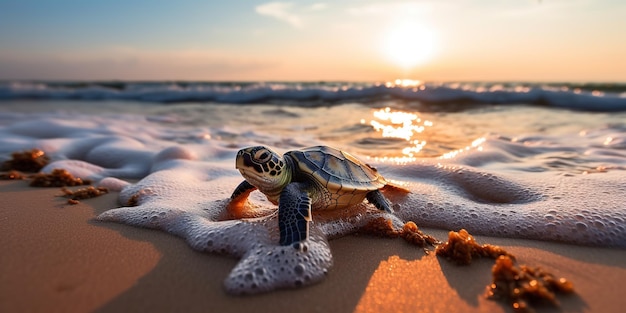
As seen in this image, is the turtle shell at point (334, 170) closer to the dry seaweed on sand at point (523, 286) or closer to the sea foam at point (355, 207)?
the sea foam at point (355, 207)

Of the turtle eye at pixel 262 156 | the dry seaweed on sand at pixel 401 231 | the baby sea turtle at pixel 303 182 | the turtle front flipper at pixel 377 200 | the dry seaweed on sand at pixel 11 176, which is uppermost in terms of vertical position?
the turtle eye at pixel 262 156

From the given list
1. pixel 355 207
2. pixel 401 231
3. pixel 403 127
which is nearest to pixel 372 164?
pixel 355 207

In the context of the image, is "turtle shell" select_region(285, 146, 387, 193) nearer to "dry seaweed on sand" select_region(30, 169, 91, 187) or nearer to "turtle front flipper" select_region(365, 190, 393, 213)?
"turtle front flipper" select_region(365, 190, 393, 213)

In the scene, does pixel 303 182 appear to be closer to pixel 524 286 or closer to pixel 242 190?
pixel 242 190

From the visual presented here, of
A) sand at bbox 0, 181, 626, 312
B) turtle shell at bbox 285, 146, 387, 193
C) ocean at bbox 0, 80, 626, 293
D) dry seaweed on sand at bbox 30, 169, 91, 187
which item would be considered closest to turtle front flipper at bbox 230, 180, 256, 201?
ocean at bbox 0, 80, 626, 293

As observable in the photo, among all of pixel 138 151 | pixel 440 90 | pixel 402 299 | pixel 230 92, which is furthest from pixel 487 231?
pixel 230 92

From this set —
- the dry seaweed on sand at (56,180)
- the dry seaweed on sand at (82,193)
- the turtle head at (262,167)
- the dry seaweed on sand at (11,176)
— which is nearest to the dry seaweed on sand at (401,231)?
the turtle head at (262,167)

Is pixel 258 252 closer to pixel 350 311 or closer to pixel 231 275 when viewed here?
pixel 231 275
